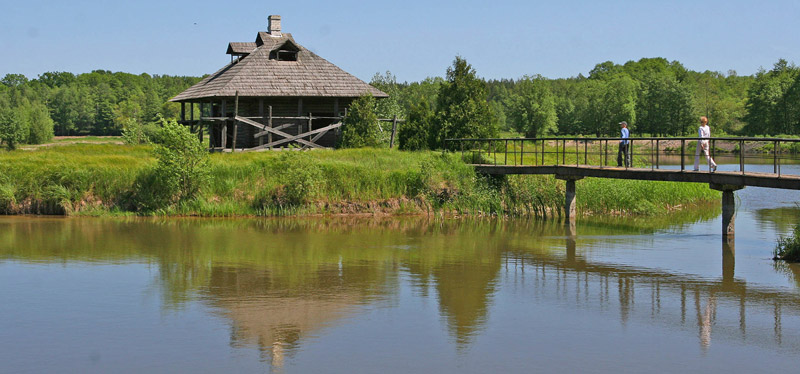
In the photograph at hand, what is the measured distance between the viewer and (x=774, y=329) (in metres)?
15.1

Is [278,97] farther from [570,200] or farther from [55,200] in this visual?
[570,200]

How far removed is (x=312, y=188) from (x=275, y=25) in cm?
1676

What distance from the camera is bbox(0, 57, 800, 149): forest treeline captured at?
36.1 m

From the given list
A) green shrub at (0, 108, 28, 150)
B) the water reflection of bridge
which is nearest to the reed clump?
the water reflection of bridge

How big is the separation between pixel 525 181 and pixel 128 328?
20.1 meters

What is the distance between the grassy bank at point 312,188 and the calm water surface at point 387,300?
222 centimetres

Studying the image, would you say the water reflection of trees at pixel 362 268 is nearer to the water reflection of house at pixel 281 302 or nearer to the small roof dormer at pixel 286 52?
the water reflection of house at pixel 281 302

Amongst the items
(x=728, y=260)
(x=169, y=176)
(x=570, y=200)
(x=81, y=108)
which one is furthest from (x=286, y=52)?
(x=81, y=108)

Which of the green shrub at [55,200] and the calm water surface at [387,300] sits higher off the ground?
the green shrub at [55,200]

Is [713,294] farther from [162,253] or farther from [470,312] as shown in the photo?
[162,253]

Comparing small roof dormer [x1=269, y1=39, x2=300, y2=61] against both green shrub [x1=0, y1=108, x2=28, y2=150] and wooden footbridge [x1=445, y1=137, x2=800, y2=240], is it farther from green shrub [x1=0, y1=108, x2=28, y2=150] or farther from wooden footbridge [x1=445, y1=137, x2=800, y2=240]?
green shrub [x1=0, y1=108, x2=28, y2=150]

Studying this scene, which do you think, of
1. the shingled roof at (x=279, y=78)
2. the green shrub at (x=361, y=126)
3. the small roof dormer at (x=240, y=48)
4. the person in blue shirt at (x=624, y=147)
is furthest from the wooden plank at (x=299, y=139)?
the person in blue shirt at (x=624, y=147)

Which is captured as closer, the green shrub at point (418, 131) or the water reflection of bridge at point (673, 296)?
the water reflection of bridge at point (673, 296)

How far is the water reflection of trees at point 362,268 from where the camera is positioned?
16.0 metres
